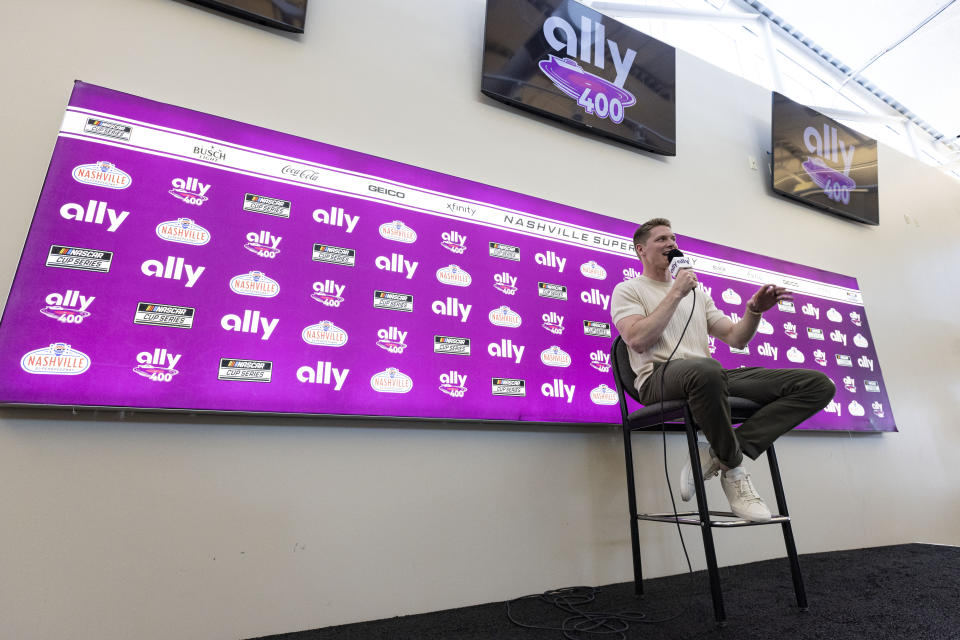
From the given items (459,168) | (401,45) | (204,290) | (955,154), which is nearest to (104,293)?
(204,290)

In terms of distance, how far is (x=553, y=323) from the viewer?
2127 mm

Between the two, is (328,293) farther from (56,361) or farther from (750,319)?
(750,319)

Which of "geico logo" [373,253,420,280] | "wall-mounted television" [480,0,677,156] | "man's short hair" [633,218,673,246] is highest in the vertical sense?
"wall-mounted television" [480,0,677,156]

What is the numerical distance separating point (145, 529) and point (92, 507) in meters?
0.15

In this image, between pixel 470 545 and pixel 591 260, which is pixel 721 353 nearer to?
pixel 591 260

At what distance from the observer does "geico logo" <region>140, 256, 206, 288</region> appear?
1498 millimetres

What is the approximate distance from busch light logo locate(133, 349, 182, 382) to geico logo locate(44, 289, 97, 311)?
21 cm

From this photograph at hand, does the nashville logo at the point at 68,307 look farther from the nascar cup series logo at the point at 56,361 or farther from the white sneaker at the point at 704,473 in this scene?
the white sneaker at the point at 704,473

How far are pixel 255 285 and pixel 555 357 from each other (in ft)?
3.95

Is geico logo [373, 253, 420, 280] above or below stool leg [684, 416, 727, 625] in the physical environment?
above

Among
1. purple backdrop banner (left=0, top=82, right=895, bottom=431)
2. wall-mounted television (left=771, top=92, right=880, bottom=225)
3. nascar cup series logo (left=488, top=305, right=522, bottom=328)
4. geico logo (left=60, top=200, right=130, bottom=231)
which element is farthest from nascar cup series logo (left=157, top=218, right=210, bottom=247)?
wall-mounted television (left=771, top=92, right=880, bottom=225)

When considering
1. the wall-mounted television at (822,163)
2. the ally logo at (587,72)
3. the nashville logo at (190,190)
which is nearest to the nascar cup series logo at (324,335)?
the nashville logo at (190,190)

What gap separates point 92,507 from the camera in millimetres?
1345

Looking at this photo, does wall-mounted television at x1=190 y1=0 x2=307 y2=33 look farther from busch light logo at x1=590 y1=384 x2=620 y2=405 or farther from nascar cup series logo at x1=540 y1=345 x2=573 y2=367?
busch light logo at x1=590 y1=384 x2=620 y2=405
